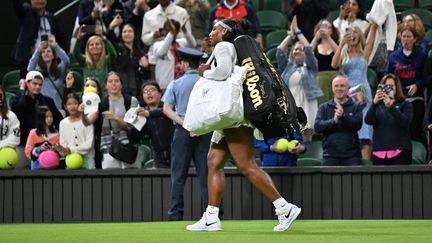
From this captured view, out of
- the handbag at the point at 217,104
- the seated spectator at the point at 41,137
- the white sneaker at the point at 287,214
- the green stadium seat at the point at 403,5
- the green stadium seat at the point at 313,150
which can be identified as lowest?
the white sneaker at the point at 287,214

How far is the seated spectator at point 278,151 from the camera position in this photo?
1448 cm

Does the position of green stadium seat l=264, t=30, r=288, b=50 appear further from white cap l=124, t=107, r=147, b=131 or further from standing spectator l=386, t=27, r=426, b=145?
white cap l=124, t=107, r=147, b=131

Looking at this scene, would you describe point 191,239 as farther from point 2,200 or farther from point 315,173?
point 2,200

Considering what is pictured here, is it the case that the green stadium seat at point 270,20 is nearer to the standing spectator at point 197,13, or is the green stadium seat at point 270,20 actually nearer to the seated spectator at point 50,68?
the standing spectator at point 197,13

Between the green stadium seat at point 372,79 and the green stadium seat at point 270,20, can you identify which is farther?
the green stadium seat at point 270,20

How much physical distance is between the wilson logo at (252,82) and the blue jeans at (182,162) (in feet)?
11.9

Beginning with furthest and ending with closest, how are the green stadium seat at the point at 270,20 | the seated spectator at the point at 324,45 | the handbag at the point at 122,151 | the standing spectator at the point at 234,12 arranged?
1. the green stadium seat at the point at 270,20
2. the standing spectator at the point at 234,12
3. the seated spectator at the point at 324,45
4. the handbag at the point at 122,151

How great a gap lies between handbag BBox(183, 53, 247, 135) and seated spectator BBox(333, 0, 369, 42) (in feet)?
22.6

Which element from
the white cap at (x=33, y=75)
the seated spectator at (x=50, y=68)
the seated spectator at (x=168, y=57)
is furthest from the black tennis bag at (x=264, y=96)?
the seated spectator at (x=50, y=68)

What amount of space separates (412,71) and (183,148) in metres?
3.67

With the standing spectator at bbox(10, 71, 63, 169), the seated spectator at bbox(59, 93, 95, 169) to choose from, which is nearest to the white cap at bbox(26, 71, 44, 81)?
the standing spectator at bbox(10, 71, 63, 169)

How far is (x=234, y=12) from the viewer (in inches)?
696

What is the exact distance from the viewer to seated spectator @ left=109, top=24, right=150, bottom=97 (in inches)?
665

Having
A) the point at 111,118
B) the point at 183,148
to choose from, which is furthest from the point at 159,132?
the point at 183,148
